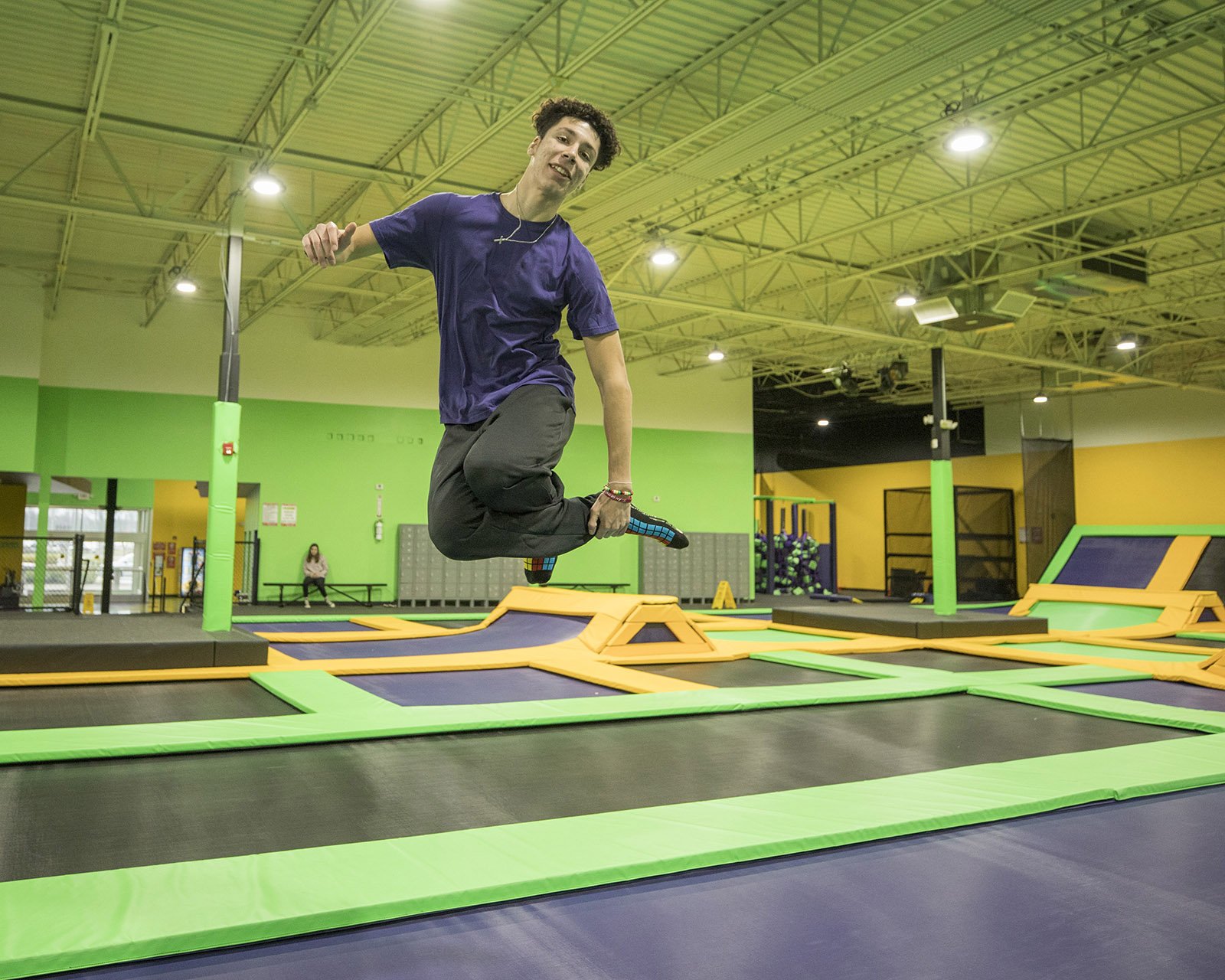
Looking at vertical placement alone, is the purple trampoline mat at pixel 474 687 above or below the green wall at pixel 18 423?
below

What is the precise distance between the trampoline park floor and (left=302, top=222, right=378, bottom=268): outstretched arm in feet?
5.18

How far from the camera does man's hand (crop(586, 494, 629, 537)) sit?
222 centimetres

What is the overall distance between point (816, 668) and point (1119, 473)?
1551 cm

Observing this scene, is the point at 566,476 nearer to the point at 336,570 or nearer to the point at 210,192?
the point at 336,570

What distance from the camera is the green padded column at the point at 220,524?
27.1 feet

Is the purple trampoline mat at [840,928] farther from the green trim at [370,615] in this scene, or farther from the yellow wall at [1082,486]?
the yellow wall at [1082,486]

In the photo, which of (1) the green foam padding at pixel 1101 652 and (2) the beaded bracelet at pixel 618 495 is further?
(1) the green foam padding at pixel 1101 652

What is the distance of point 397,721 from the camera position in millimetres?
4965

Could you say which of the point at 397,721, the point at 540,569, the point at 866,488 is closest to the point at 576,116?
the point at 540,569

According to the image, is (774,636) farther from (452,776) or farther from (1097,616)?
(452,776)

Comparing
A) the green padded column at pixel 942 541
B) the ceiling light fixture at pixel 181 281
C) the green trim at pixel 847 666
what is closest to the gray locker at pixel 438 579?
the ceiling light fixture at pixel 181 281

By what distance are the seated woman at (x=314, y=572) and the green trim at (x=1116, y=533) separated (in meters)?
10.9

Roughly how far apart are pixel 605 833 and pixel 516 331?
1.71 metres

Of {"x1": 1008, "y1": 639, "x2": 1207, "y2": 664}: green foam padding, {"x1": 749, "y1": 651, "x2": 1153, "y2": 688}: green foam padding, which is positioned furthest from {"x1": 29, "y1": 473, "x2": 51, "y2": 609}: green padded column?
{"x1": 1008, "y1": 639, "x2": 1207, "y2": 664}: green foam padding
